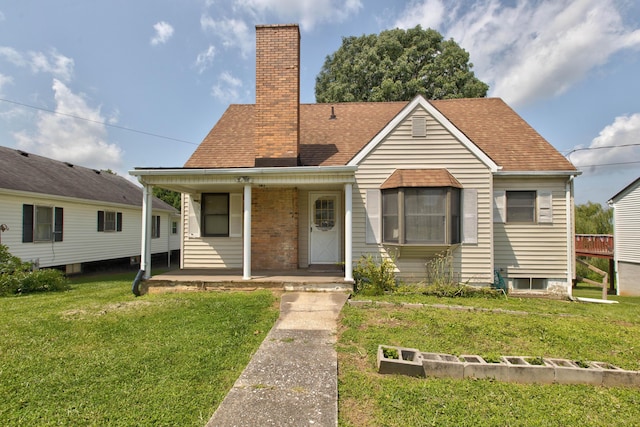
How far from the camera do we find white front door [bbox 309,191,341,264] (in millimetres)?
9609

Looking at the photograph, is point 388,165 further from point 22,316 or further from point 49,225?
point 49,225

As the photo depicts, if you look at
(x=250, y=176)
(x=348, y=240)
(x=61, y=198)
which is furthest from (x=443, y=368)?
(x=61, y=198)

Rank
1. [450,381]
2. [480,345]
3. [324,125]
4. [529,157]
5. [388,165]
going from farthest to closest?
[324,125] → [529,157] → [388,165] → [480,345] → [450,381]

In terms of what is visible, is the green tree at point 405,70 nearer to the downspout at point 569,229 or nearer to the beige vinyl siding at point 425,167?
the downspout at point 569,229

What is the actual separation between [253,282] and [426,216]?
176 inches

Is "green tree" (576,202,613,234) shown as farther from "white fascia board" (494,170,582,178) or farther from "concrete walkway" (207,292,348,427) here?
"concrete walkway" (207,292,348,427)

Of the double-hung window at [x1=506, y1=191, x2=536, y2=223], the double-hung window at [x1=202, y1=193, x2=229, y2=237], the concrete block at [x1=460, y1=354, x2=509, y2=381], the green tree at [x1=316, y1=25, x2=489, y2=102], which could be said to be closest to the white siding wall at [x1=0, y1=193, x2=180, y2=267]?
the double-hung window at [x1=202, y1=193, x2=229, y2=237]

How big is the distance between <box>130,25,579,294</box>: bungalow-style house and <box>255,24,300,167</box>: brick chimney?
0.03 m

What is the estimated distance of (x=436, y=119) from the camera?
837 cm

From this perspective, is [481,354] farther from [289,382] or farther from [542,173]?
[542,173]

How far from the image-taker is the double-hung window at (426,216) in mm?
7746

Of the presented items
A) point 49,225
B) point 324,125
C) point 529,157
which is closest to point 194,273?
point 324,125

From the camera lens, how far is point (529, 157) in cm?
948

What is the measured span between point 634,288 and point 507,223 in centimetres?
1355
